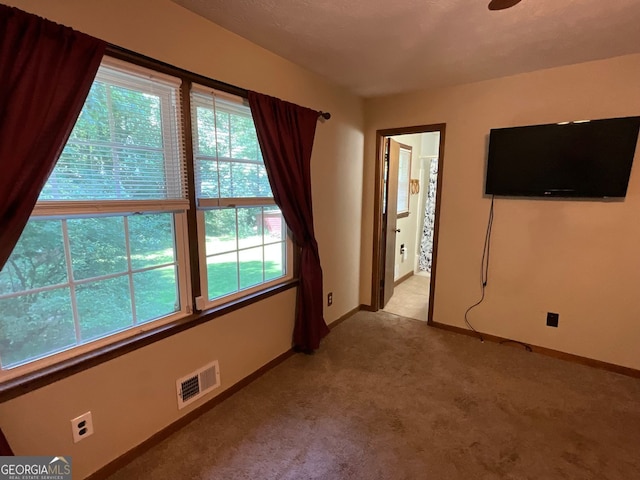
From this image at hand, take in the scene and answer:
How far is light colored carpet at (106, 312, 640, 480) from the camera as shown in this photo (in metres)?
1.61

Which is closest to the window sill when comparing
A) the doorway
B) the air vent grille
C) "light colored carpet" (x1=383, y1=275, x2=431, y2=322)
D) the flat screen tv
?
the air vent grille

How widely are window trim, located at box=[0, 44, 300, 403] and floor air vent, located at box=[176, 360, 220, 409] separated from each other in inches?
12.2

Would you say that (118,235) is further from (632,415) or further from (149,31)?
(632,415)

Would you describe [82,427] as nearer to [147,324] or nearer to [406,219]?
[147,324]

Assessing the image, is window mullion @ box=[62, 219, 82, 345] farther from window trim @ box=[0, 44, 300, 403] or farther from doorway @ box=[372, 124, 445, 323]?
doorway @ box=[372, 124, 445, 323]

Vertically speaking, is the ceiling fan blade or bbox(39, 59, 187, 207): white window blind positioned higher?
the ceiling fan blade

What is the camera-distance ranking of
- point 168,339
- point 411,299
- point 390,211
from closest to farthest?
point 168,339, point 390,211, point 411,299

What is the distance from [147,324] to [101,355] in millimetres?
265

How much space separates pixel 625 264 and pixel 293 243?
98.6 inches

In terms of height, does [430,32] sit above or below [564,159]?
above

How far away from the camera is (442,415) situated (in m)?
1.99

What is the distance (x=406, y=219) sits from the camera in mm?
4746

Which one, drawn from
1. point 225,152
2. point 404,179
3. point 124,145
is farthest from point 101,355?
point 404,179

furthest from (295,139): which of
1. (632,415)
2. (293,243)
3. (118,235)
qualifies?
(632,415)
